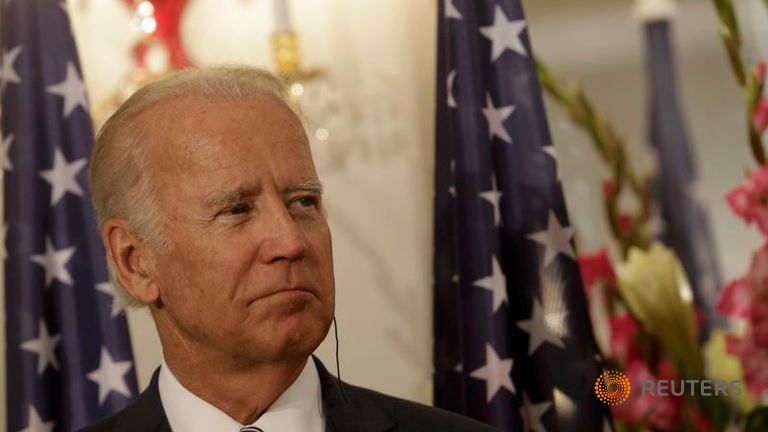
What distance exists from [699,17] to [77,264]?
2.16m

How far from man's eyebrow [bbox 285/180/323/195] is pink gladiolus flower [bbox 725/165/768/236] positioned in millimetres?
988

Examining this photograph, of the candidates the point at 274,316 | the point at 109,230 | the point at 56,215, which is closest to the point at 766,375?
the point at 274,316

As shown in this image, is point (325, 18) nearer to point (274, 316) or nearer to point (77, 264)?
point (77, 264)

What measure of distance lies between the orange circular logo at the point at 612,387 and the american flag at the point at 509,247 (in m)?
0.02

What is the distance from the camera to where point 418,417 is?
1893mm

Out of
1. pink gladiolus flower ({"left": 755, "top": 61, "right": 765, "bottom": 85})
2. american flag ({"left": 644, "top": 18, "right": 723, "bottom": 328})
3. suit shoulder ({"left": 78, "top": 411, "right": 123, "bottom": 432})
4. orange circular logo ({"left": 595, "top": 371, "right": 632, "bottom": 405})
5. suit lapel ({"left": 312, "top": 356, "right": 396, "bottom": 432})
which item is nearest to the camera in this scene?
suit lapel ({"left": 312, "top": 356, "right": 396, "bottom": 432})

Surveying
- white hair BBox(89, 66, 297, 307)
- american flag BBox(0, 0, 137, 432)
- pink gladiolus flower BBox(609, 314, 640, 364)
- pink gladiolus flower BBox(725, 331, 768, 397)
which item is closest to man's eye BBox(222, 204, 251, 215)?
white hair BBox(89, 66, 297, 307)

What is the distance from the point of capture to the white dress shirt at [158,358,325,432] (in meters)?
1.79

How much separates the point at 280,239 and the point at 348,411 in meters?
0.32

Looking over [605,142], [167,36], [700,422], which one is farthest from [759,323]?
[167,36]

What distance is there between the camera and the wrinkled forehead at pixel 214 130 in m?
1.76

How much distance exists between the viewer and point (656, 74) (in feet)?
12.1

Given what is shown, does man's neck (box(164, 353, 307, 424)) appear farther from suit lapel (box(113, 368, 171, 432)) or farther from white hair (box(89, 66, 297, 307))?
white hair (box(89, 66, 297, 307))

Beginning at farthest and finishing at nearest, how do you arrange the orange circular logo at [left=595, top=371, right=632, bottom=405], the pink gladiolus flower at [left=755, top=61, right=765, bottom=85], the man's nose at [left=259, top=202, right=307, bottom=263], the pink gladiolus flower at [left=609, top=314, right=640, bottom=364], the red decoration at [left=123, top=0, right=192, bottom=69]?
Result: the red decoration at [left=123, top=0, right=192, bottom=69], the pink gladiolus flower at [left=609, top=314, right=640, bottom=364], the pink gladiolus flower at [left=755, top=61, right=765, bottom=85], the orange circular logo at [left=595, top=371, right=632, bottom=405], the man's nose at [left=259, top=202, right=307, bottom=263]
